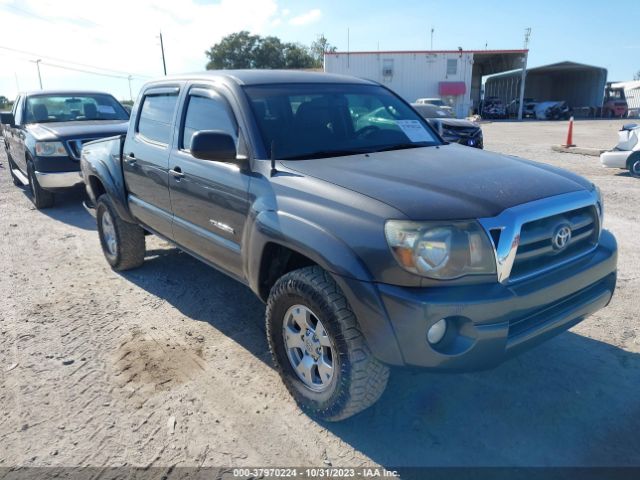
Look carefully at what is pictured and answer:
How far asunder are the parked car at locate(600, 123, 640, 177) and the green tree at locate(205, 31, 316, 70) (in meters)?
52.9

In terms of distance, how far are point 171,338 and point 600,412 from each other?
2870mm

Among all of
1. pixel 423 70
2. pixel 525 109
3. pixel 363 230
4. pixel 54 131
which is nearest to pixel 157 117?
pixel 363 230

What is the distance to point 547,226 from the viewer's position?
2.58m

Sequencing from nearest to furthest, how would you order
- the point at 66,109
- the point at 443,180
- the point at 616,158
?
the point at 443,180
the point at 66,109
the point at 616,158

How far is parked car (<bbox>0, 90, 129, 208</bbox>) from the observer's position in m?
7.72

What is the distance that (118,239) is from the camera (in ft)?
16.5

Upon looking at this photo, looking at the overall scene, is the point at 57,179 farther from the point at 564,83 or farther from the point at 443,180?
the point at 564,83

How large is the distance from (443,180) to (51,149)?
Answer: 6.98 m

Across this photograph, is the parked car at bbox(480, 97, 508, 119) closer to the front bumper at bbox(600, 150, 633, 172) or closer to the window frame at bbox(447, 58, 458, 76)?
the window frame at bbox(447, 58, 458, 76)

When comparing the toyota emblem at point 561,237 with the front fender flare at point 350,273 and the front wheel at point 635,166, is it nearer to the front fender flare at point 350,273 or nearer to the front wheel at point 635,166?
the front fender flare at point 350,273

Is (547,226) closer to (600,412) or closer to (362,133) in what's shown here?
(600,412)

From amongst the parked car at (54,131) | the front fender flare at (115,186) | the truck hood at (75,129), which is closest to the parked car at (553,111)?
the parked car at (54,131)

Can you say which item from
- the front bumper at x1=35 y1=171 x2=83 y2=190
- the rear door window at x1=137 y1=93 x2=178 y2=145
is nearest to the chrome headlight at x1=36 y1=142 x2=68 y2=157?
the front bumper at x1=35 y1=171 x2=83 y2=190

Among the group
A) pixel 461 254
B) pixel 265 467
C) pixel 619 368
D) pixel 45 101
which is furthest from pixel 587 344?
pixel 45 101
